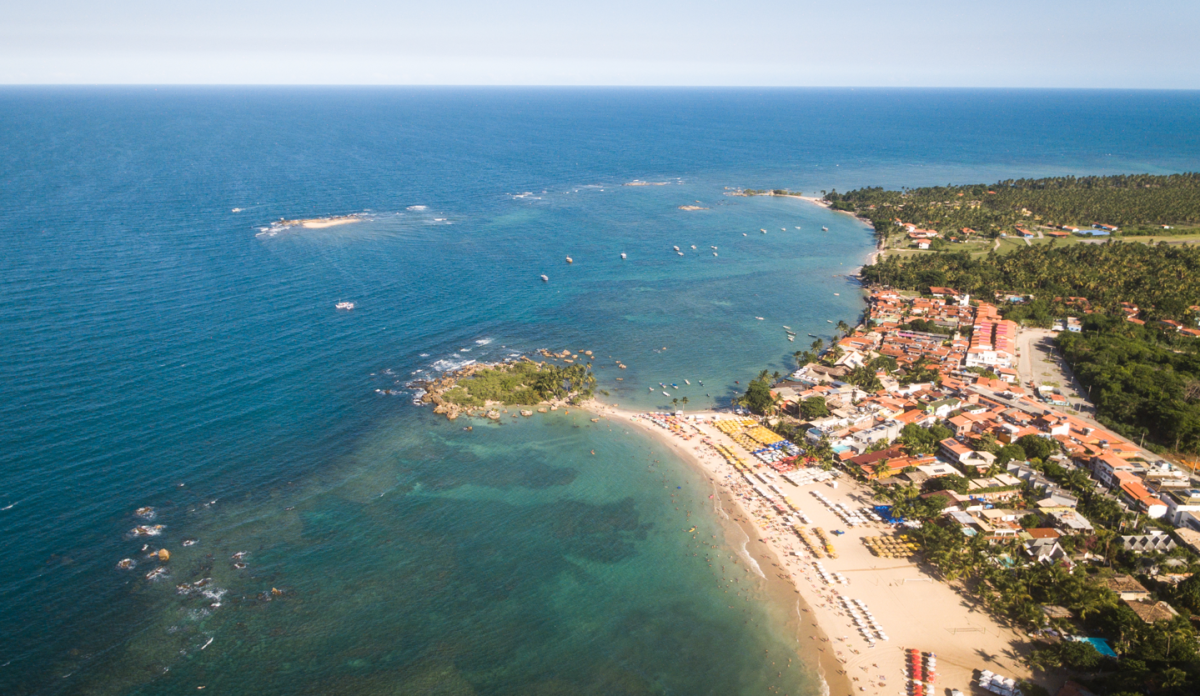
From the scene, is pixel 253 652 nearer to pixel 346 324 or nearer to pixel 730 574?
pixel 730 574

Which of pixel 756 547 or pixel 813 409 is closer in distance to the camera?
pixel 756 547

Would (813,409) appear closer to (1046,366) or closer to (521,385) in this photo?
(521,385)

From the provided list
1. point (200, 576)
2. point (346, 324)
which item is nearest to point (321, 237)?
point (346, 324)

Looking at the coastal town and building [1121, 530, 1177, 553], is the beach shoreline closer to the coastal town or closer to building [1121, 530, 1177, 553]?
the coastal town

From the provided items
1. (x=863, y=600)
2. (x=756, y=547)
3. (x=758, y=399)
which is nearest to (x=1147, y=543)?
(x=863, y=600)

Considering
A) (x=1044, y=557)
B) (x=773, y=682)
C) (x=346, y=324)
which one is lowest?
(x=773, y=682)
